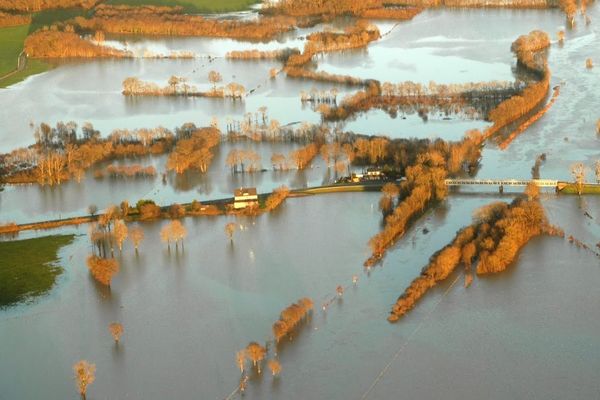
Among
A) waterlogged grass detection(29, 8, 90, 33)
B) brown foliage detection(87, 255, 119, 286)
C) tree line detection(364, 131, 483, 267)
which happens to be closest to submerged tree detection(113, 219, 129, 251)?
brown foliage detection(87, 255, 119, 286)

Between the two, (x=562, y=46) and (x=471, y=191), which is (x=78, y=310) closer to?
(x=471, y=191)

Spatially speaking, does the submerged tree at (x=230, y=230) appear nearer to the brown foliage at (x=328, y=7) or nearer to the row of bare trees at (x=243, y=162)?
the row of bare trees at (x=243, y=162)

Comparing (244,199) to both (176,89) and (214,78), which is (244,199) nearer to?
(176,89)

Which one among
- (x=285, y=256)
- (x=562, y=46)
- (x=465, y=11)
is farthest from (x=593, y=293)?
(x=465, y=11)

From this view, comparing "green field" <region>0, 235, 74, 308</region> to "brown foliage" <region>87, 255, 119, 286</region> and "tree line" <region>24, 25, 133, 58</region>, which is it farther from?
"tree line" <region>24, 25, 133, 58</region>

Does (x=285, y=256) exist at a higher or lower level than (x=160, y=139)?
lower

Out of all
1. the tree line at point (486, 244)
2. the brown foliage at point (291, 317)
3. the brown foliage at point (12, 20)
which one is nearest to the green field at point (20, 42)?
the brown foliage at point (12, 20)
